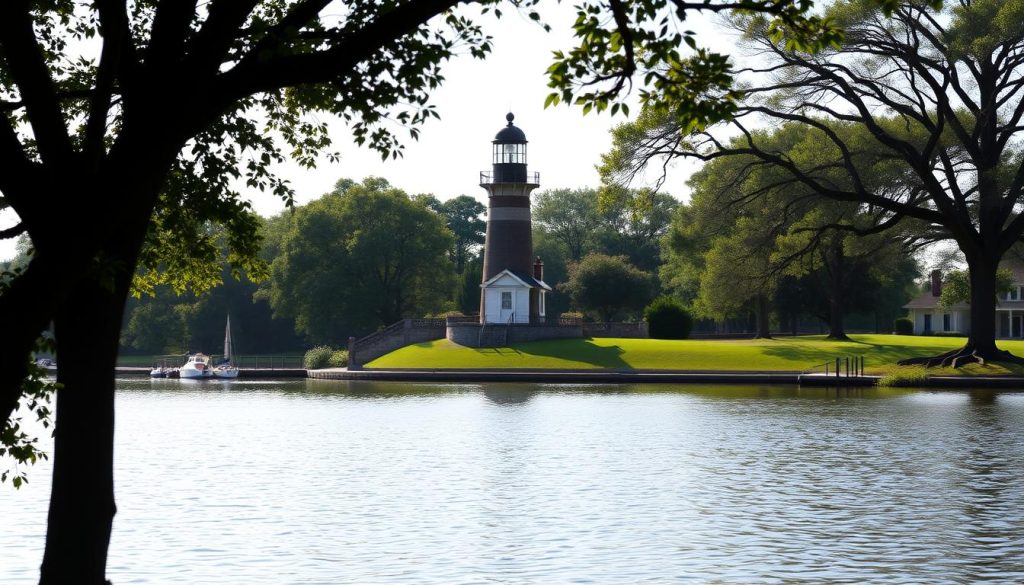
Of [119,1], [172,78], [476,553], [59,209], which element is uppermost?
[119,1]

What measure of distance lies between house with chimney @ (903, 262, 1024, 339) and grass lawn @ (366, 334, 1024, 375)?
86.8 ft

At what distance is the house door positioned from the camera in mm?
76562

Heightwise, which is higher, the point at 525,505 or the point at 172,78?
the point at 172,78

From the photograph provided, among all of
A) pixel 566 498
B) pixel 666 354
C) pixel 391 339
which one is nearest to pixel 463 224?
pixel 391 339

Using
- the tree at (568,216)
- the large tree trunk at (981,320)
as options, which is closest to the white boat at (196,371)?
the large tree trunk at (981,320)

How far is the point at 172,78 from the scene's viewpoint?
27.8ft

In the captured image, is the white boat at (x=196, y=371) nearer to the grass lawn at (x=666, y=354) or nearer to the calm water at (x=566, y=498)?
the grass lawn at (x=666, y=354)

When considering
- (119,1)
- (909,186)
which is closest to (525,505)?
(119,1)

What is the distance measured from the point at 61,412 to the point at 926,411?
106ft

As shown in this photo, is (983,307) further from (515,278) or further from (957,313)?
(957,313)

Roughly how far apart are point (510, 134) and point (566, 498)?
57.7 m

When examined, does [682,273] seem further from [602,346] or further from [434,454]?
[434,454]

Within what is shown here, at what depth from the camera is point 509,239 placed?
76.9 metres

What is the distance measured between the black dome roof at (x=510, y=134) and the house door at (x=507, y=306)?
920 cm
